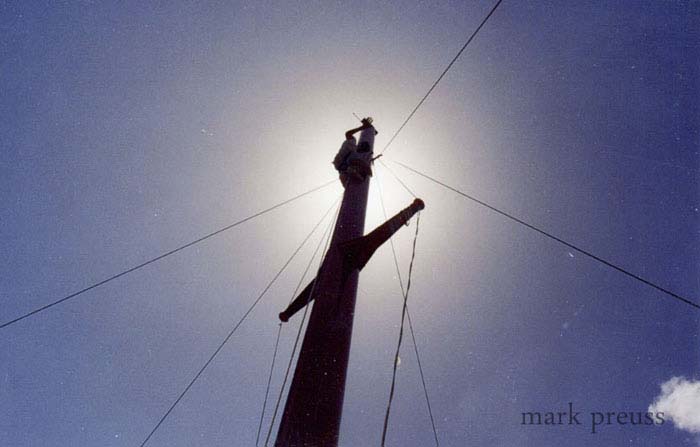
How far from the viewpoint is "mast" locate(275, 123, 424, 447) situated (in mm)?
2314

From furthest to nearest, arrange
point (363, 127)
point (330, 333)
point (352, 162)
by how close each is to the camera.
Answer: point (363, 127) → point (352, 162) → point (330, 333)

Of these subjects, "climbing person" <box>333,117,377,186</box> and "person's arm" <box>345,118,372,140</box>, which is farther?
"person's arm" <box>345,118,372,140</box>

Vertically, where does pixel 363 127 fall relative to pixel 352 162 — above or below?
above

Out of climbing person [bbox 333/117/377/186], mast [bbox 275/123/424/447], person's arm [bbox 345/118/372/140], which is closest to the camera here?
mast [bbox 275/123/424/447]

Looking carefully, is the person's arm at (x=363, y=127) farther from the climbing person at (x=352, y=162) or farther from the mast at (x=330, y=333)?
the mast at (x=330, y=333)

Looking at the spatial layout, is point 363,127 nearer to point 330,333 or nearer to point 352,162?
point 352,162

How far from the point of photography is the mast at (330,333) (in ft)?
7.59

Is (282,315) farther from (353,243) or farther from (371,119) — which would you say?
(371,119)

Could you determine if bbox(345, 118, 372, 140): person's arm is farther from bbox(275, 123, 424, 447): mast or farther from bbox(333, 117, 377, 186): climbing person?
bbox(275, 123, 424, 447): mast

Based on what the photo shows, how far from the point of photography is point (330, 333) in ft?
9.46

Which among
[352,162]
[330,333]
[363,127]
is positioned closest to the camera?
[330,333]

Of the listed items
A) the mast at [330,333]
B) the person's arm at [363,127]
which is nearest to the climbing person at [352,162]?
the mast at [330,333]

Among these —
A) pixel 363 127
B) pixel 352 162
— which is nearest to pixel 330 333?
pixel 352 162

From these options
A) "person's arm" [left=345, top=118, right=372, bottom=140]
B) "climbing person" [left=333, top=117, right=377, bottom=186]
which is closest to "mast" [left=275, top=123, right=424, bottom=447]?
"climbing person" [left=333, top=117, right=377, bottom=186]
